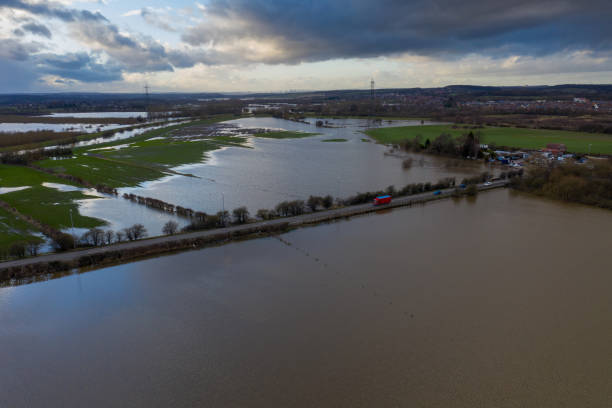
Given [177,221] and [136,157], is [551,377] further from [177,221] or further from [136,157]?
[136,157]

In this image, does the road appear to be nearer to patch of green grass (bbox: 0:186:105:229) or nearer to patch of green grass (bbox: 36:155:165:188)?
patch of green grass (bbox: 0:186:105:229)

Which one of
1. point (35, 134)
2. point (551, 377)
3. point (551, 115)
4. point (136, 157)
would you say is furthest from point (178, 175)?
point (551, 115)

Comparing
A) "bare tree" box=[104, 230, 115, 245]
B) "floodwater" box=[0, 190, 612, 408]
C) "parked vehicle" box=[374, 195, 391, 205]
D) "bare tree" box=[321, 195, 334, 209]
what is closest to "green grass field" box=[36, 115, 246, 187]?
"bare tree" box=[104, 230, 115, 245]

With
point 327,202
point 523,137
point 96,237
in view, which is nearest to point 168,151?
point 327,202

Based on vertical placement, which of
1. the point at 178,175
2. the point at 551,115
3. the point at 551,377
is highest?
the point at 551,115

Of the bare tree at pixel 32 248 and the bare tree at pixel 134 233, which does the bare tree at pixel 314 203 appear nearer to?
the bare tree at pixel 134 233

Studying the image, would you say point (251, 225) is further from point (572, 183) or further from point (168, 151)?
point (168, 151)
